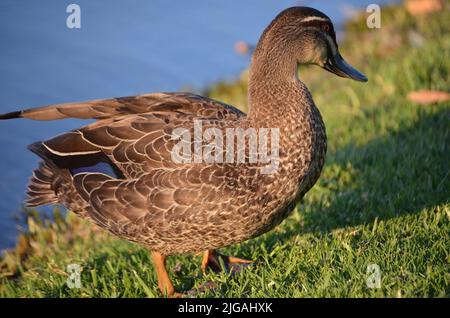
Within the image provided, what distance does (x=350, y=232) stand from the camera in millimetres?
4445

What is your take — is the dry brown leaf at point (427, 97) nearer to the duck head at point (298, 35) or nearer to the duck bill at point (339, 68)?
the duck bill at point (339, 68)

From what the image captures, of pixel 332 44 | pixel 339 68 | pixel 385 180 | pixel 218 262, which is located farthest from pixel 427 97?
pixel 218 262

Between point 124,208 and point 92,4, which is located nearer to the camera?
point 124,208

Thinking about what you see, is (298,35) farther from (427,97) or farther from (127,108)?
(427,97)

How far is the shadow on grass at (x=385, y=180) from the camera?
473 centimetres

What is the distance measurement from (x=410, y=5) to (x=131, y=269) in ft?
20.6

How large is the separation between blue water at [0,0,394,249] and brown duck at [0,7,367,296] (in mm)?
2463

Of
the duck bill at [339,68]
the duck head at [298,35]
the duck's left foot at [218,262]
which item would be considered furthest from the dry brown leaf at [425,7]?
the duck's left foot at [218,262]

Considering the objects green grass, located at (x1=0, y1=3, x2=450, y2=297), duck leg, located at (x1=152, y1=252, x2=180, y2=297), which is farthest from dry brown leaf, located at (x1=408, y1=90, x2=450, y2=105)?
duck leg, located at (x1=152, y1=252, x2=180, y2=297)

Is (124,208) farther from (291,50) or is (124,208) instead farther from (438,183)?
(438,183)

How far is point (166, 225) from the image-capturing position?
402 cm

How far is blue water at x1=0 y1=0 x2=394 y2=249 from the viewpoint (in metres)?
7.12

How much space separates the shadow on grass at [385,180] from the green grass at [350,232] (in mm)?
10
